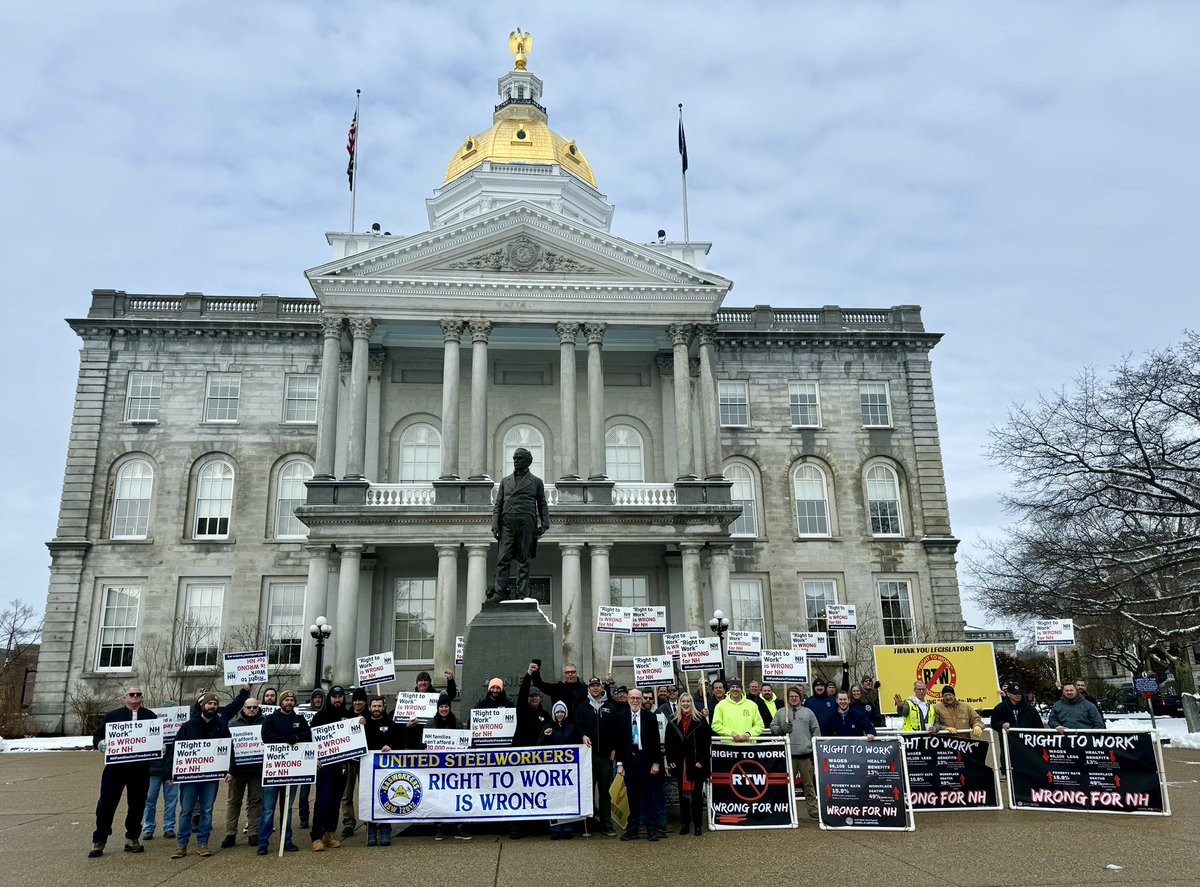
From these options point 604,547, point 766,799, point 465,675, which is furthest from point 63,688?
point 766,799

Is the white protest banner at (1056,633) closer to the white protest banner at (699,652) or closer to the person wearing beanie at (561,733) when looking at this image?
the white protest banner at (699,652)

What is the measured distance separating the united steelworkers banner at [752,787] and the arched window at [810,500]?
26.0 m

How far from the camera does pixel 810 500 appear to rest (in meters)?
37.3

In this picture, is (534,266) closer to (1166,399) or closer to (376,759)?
(1166,399)

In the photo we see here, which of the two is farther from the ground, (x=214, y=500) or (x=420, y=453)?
(x=420, y=453)

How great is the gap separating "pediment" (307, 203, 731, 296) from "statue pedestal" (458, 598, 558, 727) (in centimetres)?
1871

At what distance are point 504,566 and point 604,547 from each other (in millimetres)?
14453

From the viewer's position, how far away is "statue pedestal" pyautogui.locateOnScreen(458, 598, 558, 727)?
1404 centimetres

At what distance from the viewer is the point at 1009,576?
29375 millimetres

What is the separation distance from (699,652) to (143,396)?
1088 inches

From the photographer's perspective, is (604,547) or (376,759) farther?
(604,547)

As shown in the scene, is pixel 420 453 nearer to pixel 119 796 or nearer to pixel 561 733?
pixel 119 796

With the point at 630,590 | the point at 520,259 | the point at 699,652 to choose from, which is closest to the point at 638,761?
the point at 699,652

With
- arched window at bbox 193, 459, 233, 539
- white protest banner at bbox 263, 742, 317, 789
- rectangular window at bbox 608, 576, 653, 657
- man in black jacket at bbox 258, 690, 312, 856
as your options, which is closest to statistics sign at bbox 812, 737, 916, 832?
white protest banner at bbox 263, 742, 317, 789
